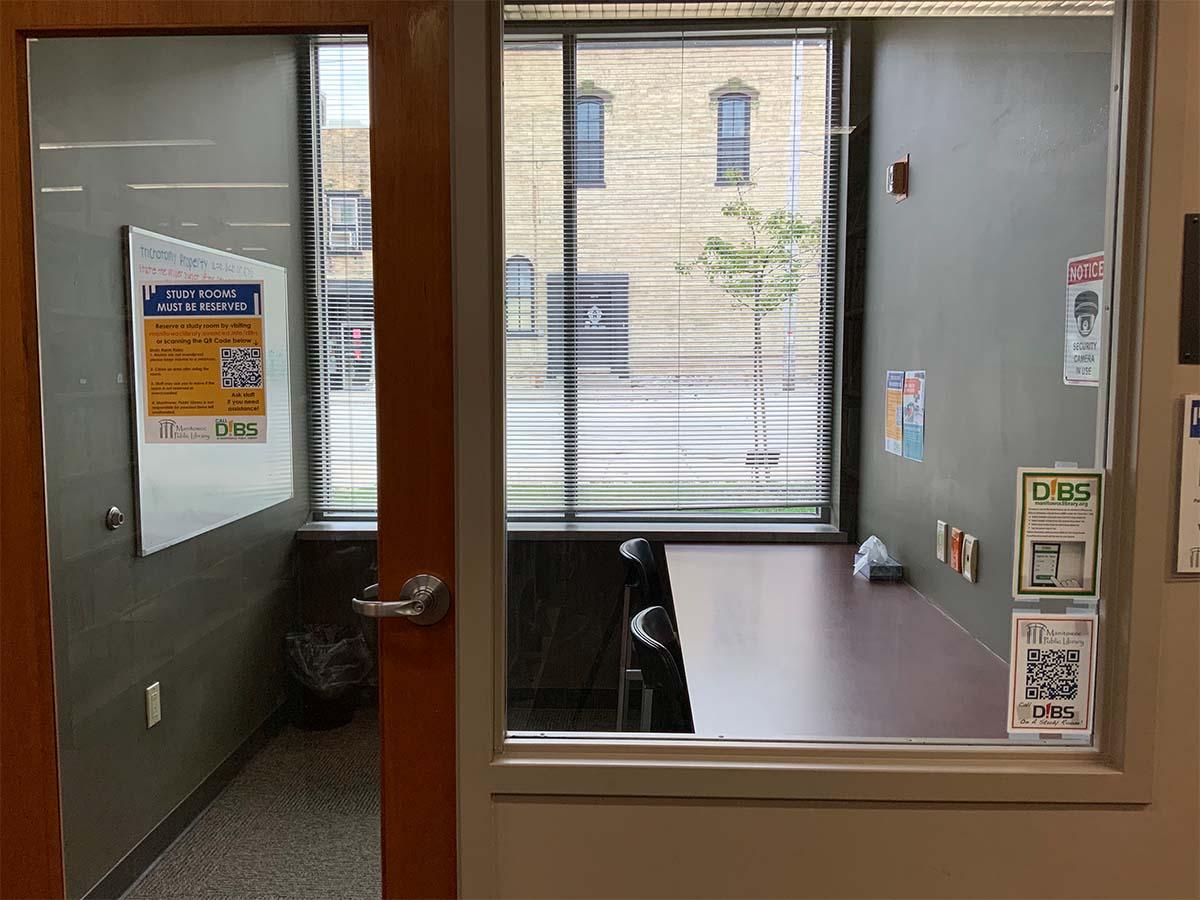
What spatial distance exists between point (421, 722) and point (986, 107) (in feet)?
5.43

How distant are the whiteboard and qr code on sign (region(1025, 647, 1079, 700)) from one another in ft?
4.28

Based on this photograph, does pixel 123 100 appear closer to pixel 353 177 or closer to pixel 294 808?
pixel 353 177

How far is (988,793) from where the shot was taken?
1.09 metres

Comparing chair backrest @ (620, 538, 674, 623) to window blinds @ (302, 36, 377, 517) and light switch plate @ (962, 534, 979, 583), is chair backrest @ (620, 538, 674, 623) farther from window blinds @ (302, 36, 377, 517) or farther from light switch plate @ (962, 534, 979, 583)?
light switch plate @ (962, 534, 979, 583)

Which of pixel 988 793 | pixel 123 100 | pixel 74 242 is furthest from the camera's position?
pixel 74 242

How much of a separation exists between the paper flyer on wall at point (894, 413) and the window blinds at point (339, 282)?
3.32 ft

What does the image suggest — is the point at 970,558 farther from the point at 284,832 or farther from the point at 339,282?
the point at 284,832

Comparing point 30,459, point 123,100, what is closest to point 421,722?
point 30,459

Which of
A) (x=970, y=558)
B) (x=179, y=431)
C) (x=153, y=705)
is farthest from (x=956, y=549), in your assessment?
(x=153, y=705)

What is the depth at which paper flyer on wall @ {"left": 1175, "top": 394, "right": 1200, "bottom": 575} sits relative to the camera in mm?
1042

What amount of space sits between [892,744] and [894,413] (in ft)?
2.26

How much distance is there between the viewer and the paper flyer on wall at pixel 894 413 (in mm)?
1515

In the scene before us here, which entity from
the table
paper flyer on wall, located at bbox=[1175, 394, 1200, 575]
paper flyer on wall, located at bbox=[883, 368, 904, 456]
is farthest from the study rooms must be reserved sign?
paper flyer on wall, located at bbox=[1175, 394, 1200, 575]

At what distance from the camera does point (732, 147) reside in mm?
1205
